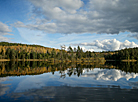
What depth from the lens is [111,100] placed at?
42.3 ft

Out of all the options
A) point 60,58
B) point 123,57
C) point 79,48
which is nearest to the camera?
point 60,58

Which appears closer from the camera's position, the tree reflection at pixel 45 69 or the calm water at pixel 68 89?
the calm water at pixel 68 89

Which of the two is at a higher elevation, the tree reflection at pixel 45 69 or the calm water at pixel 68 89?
the calm water at pixel 68 89

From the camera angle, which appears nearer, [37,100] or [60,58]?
[37,100]

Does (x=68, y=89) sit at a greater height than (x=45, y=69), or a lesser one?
greater

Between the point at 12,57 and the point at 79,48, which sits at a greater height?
the point at 79,48

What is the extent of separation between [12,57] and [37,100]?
162 m

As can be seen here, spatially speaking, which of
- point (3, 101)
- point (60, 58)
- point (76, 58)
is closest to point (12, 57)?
point (60, 58)

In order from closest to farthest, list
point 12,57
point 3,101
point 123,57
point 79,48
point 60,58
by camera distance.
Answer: point 3,101 < point 60,58 < point 12,57 < point 79,48 < point 123,57

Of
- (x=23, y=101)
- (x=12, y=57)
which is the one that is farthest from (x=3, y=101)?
(x=12, y=57)

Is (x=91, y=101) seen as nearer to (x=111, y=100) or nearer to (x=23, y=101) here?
(x=111, y=100)

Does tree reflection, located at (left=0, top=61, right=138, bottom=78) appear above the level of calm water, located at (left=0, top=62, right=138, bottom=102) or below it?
below

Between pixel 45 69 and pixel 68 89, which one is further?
pixel 45 69

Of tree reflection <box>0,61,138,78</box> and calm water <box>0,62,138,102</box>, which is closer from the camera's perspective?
calm water <box>0,62,138,102</box>
